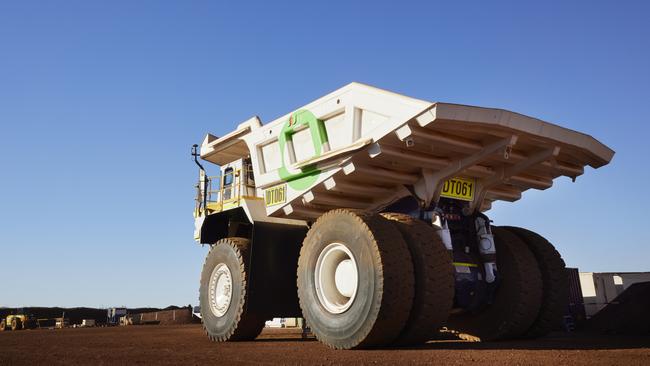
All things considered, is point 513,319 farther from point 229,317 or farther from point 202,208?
point 202,208

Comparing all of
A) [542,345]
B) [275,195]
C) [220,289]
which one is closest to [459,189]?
[542,345]

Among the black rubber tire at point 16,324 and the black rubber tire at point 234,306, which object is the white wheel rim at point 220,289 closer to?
the black rubber tire at point 234,306

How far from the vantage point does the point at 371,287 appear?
7270mm

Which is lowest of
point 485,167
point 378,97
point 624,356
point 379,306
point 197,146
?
point 624,356

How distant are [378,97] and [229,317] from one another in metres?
4.95

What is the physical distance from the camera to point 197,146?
1312 centimetres

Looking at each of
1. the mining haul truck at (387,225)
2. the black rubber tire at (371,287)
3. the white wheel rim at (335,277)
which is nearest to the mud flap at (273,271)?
the mining haul truck at (387,225)

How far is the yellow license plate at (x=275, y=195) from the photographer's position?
1011cm

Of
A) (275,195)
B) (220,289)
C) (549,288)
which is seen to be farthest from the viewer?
(220,289)

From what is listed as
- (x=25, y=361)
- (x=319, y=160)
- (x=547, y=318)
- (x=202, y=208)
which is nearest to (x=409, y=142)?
(x=319, y=160)

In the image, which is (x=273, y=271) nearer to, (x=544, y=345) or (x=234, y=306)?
(x=234, y=306)

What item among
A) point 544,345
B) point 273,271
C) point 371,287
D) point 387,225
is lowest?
point 544,345

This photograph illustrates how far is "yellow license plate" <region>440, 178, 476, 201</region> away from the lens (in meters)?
9.16

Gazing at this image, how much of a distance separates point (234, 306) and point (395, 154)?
428cm
